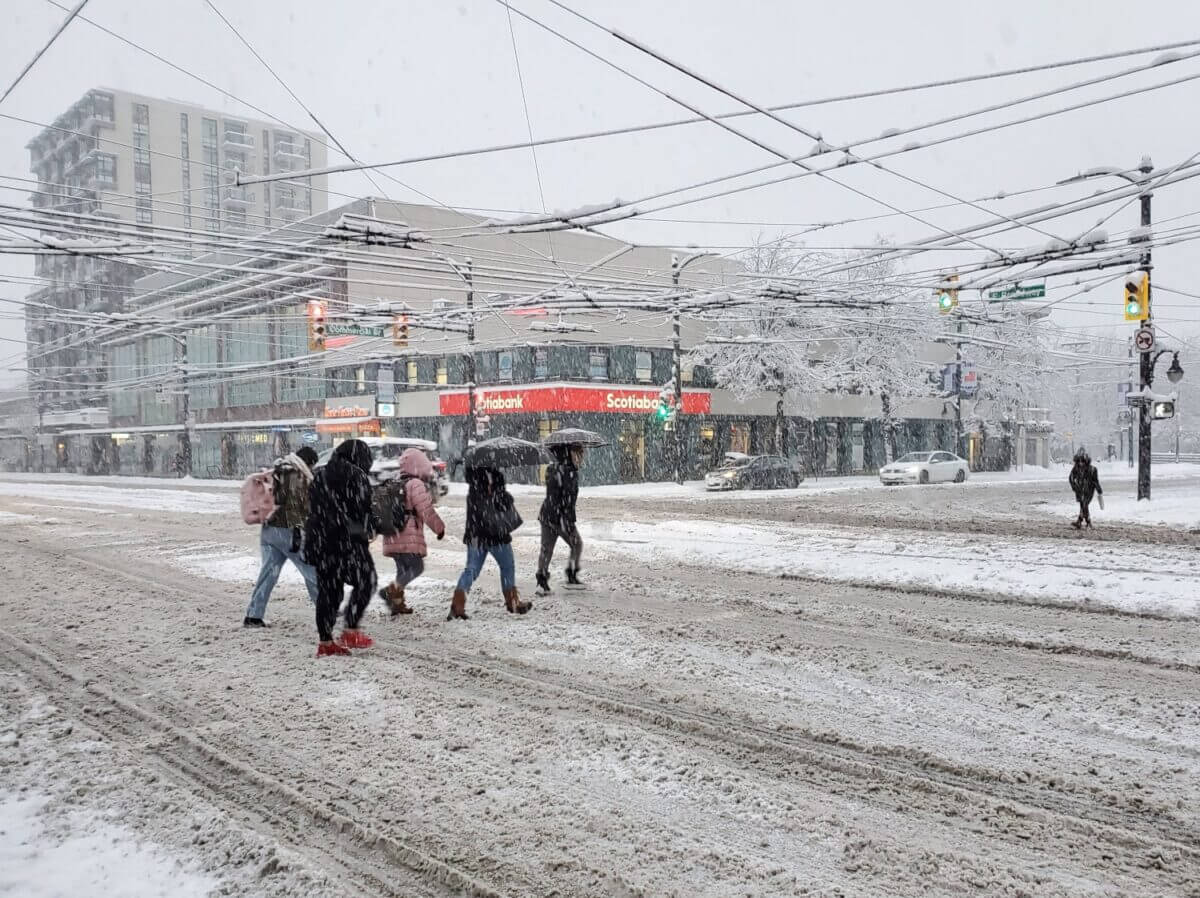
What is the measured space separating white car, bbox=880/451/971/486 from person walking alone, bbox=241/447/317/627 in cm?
3075

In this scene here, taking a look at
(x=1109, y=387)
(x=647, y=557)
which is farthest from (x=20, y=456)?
(x=1109, y=387)

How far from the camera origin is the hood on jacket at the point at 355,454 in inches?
290

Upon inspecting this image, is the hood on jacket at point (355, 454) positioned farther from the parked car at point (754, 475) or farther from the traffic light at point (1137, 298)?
the parked car at point (754, 475)

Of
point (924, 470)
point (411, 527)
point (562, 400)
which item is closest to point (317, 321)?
point (562, 400)

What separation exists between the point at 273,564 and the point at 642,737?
487 cm

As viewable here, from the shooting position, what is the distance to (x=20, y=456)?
87.4m

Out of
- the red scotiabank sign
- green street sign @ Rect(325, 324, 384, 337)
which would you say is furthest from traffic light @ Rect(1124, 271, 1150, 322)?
the red scotiabank sign

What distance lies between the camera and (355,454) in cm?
741

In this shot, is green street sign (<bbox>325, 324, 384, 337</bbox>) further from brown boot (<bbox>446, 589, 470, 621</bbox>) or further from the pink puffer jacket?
brown boot (<bbox>446, 589, 470, 621</bbox>)

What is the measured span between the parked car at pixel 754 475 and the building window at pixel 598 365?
23.2ft

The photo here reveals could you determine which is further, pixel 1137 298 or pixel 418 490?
pixel 1137 298

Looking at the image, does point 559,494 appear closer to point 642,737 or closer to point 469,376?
point 642,737

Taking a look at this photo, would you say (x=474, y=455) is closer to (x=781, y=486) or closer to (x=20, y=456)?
(x=781, y=486)

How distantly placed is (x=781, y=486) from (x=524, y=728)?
101 feet
